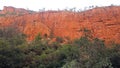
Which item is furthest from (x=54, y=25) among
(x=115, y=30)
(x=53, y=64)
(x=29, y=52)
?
(x=53, y=64)

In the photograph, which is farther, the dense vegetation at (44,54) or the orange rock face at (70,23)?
the orange rock face at (70,23)

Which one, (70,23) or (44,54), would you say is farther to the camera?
(70,23)

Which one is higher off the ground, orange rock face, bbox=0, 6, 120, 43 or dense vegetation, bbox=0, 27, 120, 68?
orange rock face, bbox=0, 6, 120, 43

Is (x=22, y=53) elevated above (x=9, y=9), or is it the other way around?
(x=9, y=9)

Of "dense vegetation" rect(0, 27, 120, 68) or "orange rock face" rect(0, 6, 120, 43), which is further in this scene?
"orange rock face" rect(0, 6, 120, 43)

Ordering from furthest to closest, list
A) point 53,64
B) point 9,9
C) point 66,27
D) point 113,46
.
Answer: point 9,9 < point 66,27 < point 113,46 < point 53,64

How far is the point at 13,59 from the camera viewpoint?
92.6 feet

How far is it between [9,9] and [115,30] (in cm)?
2122

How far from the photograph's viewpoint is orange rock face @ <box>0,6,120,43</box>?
149ft

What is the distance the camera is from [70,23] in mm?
48094

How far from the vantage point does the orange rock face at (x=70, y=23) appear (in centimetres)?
4531

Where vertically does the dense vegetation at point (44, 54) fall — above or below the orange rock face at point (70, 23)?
below

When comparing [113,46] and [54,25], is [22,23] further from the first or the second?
[113,46]

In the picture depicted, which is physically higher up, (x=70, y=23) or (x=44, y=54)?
(x=70, y=23)
